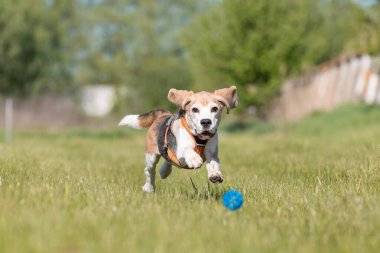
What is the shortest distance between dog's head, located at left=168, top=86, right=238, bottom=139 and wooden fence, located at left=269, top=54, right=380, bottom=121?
43.9 feet

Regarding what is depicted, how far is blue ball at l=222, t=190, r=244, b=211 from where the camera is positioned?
425 cm

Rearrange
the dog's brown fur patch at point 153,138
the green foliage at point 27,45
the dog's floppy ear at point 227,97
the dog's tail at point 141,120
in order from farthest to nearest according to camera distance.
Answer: the green foliage at point 27,45
the dog's tail at point 141,120
the dog's brown fur patch at point 153,138
the dog's floppy ear at point 227,97

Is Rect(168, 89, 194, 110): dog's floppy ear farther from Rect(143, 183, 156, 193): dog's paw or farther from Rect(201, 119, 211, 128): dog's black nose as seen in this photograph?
Rect(143, 183, 156, 193): dog's paw

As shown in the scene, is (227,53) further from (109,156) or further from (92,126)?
(109,156)

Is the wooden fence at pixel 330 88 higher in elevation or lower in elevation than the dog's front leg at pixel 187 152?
higher

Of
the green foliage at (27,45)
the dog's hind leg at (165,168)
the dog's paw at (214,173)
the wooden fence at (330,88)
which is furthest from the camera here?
the green foliage at (27,45)

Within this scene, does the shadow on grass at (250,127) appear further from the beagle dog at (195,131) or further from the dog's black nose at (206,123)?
the dog's black nose at (206,123)

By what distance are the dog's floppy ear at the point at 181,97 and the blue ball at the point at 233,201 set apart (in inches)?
55.7

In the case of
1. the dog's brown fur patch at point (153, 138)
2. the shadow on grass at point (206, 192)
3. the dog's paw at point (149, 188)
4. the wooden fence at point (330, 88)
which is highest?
the wooden fence at point (330, 88)

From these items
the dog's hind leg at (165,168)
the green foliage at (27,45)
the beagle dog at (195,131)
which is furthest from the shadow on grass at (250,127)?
the beagle dog at (195,131)

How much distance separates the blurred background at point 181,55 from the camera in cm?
2338

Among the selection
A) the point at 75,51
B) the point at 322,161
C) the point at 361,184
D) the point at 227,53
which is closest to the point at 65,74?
the point at 75,51

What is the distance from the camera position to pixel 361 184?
5770 millimetres

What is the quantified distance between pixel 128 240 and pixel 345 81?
20.4m
